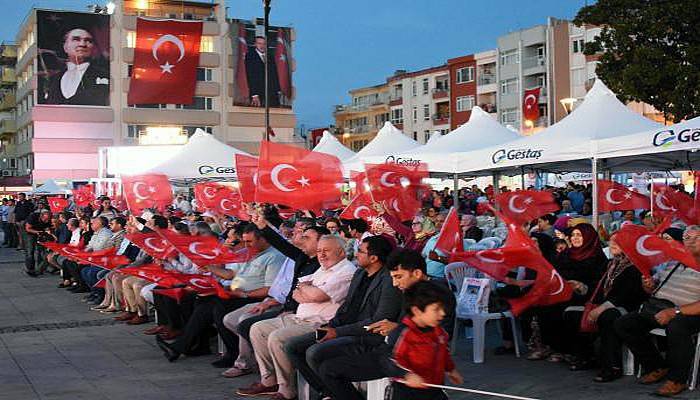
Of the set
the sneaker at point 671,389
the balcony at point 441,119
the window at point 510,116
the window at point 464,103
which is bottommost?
the sneaker at point 671,389

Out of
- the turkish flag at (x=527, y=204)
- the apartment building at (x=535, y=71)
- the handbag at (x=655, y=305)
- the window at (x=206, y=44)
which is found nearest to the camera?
the handbag at (x=655, y=305)

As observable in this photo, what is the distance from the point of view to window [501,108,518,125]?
7254cm

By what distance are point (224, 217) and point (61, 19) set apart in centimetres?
5364

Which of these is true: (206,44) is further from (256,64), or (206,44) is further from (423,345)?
(423,345)

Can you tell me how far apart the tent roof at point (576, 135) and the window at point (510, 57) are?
2289 inches

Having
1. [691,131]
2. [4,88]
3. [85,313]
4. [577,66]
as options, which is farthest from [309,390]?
[4,88]

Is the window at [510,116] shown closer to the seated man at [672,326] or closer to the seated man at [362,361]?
the seated man at [672,326]

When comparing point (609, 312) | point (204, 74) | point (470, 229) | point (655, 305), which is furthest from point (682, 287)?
point (204, 74)

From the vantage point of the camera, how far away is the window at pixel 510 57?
234ft

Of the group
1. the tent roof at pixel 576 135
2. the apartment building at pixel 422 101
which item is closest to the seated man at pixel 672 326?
the tent roof at pixel 576 135

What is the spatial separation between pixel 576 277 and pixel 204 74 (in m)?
66.2

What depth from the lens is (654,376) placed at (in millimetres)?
7734

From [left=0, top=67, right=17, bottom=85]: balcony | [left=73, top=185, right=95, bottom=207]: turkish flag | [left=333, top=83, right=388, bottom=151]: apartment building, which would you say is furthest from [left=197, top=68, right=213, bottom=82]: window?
[left=73, top=185, right=95, bottom=207]: turkish flag

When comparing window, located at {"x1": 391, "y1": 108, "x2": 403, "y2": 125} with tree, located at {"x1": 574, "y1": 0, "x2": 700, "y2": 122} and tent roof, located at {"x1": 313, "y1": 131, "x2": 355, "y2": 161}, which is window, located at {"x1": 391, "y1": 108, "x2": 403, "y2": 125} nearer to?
tree, located at {"x1": 574, "y1": 0, "x2": 700, "y2": 122}
